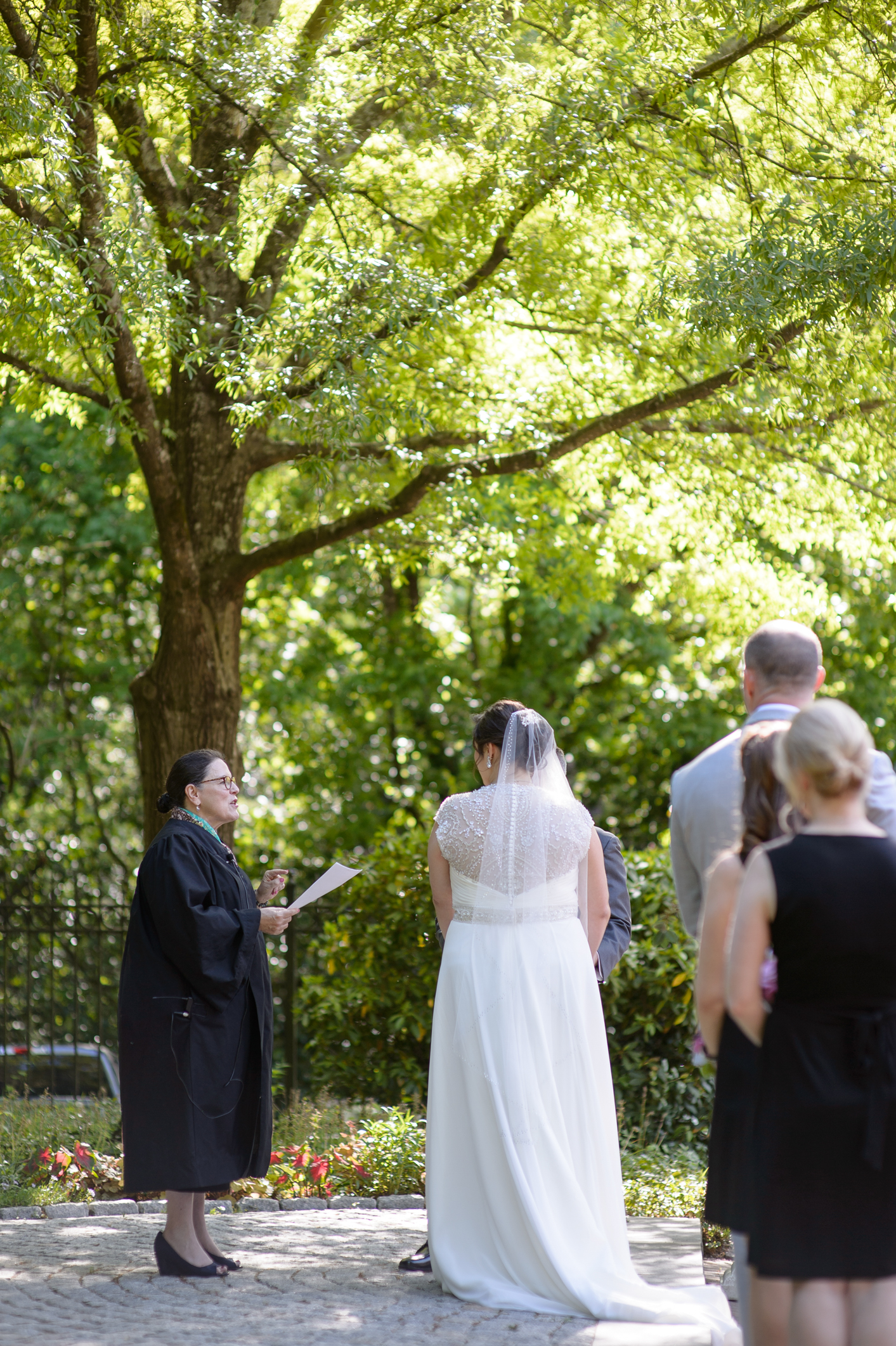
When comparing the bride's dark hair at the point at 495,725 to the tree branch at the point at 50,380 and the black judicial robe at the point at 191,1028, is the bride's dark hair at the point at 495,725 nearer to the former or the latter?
the black judicial robe at the point at 191,1028

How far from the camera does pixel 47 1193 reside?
718cm

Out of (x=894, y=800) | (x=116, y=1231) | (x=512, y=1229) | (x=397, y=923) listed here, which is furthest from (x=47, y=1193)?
(x=894, y=800)

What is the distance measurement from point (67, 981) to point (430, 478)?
417 inches

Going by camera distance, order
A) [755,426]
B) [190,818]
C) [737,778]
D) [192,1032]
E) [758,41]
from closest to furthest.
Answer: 1. [737,778]
2. [192,1032]
3. [190,818]
4. [758,41]
5. [755,426]

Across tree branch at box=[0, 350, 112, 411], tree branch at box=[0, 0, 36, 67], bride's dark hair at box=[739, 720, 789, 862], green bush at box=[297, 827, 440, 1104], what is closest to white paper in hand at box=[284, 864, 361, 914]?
bride's dark hair at box=[739, 720, 789, 862]

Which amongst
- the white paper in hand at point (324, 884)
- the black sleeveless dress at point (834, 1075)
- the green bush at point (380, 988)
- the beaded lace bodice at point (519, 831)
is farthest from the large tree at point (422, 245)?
the black sleeveless dress at point (834, 1075)

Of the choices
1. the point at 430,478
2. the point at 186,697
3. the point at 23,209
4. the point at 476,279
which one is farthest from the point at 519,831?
the point at 476,279

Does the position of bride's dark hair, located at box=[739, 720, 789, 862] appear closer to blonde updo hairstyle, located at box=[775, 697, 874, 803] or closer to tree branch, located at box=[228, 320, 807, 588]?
blonde updo hairstyle, located at box=[775, 697, 874, 803]

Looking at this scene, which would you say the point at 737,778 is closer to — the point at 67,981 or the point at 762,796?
the point at 762,796

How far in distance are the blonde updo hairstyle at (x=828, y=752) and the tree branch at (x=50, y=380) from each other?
247 inches

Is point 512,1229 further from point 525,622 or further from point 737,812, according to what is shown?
point 525,622

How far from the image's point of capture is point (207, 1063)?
517 cm

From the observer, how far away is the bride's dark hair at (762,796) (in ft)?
10.8

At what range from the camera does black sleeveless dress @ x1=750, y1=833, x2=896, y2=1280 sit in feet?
9.59
